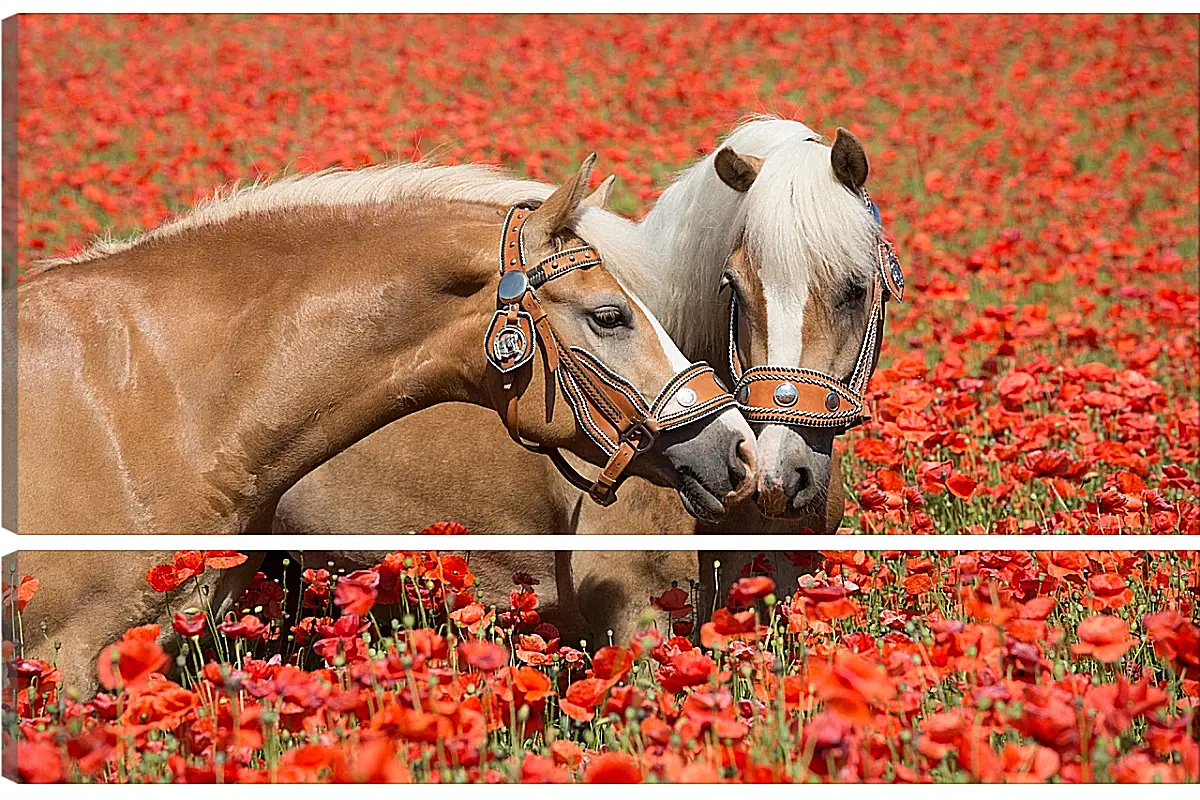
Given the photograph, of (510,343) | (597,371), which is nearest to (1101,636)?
(597,371)

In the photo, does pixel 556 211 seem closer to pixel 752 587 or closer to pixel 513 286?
pixel 513 286

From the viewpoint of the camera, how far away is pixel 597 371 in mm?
2975

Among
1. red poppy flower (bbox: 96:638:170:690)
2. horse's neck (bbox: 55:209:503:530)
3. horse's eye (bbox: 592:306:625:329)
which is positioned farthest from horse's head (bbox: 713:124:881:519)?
red poppy flower (bbox: 96:638:170:690)

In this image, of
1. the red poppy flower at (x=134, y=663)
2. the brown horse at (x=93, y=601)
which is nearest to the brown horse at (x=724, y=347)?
the brown horse at (x=93, y=601)

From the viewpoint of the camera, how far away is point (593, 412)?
3.00m

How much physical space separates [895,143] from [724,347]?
7339 millimetres

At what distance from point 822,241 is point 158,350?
4.90ft

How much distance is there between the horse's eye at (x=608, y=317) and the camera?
2.99 meters

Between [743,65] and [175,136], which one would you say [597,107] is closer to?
[743,65]

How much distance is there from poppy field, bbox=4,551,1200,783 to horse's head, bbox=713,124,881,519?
28 cm

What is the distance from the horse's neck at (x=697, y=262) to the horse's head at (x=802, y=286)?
0.21 feet

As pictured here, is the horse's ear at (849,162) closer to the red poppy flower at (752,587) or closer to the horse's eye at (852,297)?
the horse's eye at (852,297)

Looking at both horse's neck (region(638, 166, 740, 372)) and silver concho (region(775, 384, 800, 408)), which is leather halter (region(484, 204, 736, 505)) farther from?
horse's neck (region(638, 166, 740, 372))

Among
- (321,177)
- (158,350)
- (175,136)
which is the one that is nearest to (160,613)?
(158,350)
